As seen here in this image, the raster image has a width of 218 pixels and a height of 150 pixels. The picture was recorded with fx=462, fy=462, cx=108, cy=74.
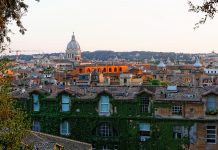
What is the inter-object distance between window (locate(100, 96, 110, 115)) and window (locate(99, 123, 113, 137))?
104cm

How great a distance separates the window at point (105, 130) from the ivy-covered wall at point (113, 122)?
314 millimetres

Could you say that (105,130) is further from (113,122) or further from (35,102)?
(35,102)

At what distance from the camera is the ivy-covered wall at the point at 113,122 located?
38469 mm

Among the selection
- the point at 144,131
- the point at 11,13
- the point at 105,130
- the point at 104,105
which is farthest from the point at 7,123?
the point at 144,131

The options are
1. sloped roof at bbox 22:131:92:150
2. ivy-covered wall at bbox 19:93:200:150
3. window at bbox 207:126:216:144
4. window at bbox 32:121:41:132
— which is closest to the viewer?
sloped roof at bbox 22:131:92:150

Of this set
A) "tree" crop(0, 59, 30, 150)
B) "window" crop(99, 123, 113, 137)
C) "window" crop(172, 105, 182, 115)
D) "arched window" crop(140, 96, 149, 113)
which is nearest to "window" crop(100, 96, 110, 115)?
"window" crop(99, 123, 113, 137)

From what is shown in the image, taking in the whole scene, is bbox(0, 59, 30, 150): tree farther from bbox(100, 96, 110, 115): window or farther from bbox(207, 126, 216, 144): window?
bbox(207, 126, 216, 144): window

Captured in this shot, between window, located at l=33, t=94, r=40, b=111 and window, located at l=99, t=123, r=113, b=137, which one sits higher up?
window, located at l=33, t=94, r=40, b=111

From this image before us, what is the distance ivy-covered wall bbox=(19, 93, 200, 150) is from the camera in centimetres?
3847

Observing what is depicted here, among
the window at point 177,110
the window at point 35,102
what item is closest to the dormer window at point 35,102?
the window at point 35,102

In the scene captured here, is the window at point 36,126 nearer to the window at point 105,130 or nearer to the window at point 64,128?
the window at point 64,128

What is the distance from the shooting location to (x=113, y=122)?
3947 centimetres

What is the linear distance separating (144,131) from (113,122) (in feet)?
8.99

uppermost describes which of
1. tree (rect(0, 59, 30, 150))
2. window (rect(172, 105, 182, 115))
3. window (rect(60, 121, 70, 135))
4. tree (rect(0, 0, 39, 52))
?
tree (rect(0, 0, 39, 52))
